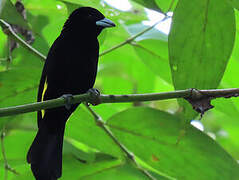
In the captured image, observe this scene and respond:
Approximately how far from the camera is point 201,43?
5.69 ft

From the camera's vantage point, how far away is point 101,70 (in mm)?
3471

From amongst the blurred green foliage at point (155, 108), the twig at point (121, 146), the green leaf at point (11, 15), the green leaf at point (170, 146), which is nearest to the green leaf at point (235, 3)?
the blurred green foliage at point (155, 108)

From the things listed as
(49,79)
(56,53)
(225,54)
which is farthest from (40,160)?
(225,54)

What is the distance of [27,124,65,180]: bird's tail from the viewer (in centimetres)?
207

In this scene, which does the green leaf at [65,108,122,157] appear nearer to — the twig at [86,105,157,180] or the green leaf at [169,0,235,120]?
the twig at [86,105,157,180]

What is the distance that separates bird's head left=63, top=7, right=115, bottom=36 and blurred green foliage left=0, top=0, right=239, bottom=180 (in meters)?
0.10

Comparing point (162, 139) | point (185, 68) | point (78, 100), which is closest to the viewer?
point (78, 100)

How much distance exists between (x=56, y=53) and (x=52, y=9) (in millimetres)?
466

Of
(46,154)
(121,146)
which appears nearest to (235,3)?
(121,146)

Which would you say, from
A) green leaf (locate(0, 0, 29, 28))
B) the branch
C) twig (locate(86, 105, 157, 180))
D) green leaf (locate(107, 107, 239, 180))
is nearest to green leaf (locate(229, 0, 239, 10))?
the branch

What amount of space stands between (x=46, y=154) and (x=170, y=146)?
2.27 ft

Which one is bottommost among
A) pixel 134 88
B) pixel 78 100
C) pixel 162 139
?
pixel 134 88

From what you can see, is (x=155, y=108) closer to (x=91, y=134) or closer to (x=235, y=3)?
(x=91, y=134)

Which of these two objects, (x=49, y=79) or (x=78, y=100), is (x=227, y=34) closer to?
(x=78, y=100)
